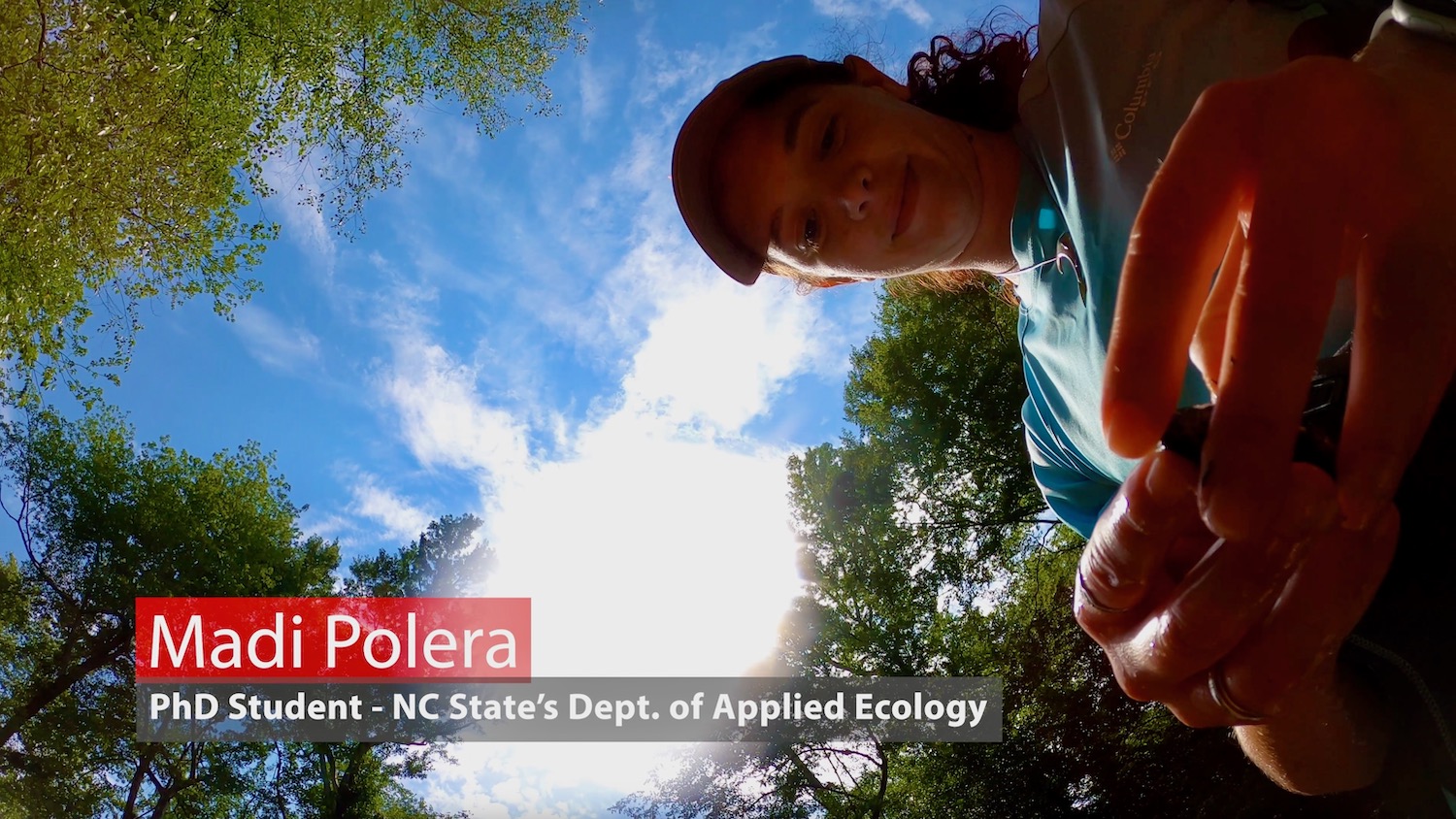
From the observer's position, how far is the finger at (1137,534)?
28.4 inches

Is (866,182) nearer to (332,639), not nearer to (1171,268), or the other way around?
(1171,268)

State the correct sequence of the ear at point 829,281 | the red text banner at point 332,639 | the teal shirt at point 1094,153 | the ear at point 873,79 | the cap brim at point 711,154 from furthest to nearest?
1. the red text banner at point 332,639
2. the ear at point 829,281
3. the ear at point 873,79
4. the cap brim at point 711,154
5. the teal shirt at point 1094,153

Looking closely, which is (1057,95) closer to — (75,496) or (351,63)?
(351,63)

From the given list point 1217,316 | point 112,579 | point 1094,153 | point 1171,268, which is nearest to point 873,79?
point 1094,153

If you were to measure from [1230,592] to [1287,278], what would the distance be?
31 cm

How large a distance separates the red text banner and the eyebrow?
12302 mm

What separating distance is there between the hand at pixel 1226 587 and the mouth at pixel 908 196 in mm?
1600

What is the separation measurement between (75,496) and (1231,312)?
20.0 metres

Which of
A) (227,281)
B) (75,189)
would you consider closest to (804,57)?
(75,189)

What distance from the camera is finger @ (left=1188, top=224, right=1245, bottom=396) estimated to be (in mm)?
818

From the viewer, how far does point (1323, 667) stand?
3.21ft

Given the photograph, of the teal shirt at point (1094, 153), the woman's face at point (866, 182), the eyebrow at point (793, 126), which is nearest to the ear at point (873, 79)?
the woman's face at point (866, 182)

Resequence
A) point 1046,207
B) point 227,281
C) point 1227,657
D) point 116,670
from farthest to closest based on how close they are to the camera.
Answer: point 116,670
point 227,281
point 1046,207
point 1227,657

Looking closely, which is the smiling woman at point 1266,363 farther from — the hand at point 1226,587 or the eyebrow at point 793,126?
the eyebrow at point 793,126
